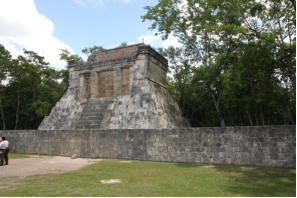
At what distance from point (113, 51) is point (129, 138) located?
842 cm

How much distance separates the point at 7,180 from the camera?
591 centimetres

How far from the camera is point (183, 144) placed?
353 inches

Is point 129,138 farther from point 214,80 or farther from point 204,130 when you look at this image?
point 214,80

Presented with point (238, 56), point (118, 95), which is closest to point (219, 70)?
point (238, 56)

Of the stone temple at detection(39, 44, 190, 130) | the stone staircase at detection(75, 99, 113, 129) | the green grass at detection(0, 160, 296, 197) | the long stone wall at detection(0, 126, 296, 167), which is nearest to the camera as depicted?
the green grass at detection(0, 160, 296, 197)

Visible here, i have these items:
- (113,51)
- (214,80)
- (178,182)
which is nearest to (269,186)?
(178,182)

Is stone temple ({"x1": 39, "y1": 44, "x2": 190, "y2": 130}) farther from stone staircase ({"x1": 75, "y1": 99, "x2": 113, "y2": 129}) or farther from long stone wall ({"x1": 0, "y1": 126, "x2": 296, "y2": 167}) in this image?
long stone wall ({"x1": 0, "y1": 126, "x2": 296, "y2": 167})

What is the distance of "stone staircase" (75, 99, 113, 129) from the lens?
1383cm

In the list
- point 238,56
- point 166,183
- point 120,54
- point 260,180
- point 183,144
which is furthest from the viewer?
point 120,54

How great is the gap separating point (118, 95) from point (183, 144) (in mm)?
6929

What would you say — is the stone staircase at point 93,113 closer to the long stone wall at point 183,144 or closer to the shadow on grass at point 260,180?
the long stone wall at point 183,144

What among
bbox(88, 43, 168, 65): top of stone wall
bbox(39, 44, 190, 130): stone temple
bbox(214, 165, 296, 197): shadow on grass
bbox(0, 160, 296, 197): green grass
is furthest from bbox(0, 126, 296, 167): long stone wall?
bbox(88, 43, 168, 65): top of stone wall

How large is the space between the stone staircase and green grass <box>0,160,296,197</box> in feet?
22.3

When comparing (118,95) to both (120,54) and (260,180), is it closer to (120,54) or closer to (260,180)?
(120,54)
